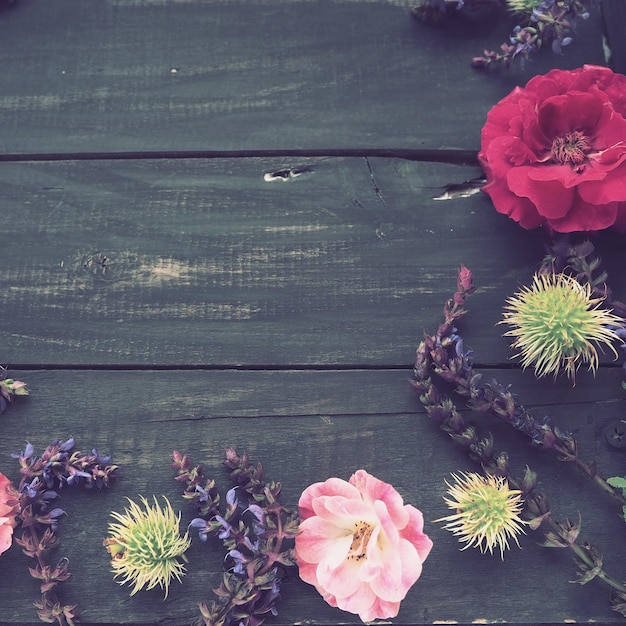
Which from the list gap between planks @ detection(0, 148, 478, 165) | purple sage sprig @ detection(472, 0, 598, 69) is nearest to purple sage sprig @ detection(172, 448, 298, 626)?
gap between planks @ detection(0, 148, 478, 165)

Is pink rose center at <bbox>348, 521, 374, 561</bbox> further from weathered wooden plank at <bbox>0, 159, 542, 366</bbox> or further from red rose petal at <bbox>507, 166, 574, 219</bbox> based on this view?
red rose petal at <bbox>507, 166, 574, 219</bbox>

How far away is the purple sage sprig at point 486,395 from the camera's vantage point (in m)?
0.85

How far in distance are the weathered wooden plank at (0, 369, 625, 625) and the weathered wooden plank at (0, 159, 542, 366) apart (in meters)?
0.04

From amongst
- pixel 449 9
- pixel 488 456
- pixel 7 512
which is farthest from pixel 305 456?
pixel 449 9

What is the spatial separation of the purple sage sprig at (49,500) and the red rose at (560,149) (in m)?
0.58

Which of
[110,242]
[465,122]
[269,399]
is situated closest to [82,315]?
[110,242]

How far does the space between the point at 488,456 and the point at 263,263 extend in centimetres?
37

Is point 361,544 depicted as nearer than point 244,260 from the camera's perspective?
Yes

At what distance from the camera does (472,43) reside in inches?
40.0

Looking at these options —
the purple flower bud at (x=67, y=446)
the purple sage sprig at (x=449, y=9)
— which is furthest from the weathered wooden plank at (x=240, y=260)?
the purple sage sprig at (x=449, y=9)

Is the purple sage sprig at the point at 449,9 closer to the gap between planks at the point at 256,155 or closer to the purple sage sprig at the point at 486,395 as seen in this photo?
the gap between planks at the point at 256,155

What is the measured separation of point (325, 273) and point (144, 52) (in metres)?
0.41

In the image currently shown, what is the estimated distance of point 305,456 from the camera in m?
0.89

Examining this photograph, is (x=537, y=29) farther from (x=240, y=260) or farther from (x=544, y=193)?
(x=240, y=260)
